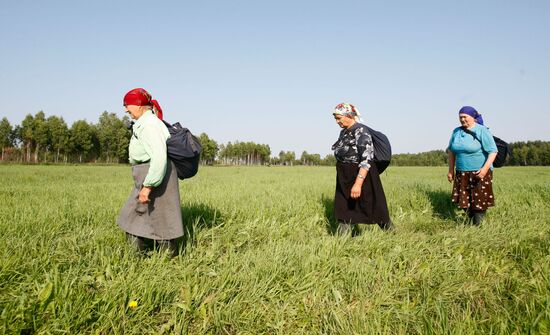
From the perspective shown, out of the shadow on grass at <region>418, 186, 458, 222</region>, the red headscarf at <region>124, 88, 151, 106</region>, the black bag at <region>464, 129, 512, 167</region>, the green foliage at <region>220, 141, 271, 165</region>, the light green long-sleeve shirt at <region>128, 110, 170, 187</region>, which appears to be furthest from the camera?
the green foliage at <region>220, 141, 271, 165</region>

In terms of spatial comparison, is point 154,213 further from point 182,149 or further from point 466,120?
point 466,120

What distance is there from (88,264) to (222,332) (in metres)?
1.41

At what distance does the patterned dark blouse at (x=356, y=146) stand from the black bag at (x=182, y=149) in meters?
1.94

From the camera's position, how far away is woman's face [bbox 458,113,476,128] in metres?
5.05

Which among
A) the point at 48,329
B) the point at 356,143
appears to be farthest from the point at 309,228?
the point at 48,329

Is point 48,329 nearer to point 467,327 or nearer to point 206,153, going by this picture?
point 467,327

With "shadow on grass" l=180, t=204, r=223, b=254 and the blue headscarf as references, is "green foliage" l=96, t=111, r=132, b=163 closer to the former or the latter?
"shadow on grass" l=180, t=204, r=223, b=254

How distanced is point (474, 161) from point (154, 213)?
15.8 feet

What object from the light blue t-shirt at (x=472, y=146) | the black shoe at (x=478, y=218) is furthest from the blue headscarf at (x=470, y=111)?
the black shoe at (x=478, y=218)

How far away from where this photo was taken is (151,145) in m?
2.96

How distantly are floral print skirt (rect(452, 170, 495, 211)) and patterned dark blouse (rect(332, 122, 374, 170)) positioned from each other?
219cm

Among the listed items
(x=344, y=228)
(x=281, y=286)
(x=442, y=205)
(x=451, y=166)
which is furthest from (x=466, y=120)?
(x=281, y=286)

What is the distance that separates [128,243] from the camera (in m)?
3.27

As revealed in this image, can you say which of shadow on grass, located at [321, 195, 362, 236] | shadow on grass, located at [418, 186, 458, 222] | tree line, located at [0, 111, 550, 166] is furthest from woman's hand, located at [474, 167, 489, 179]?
tree line, located at [0, 111, 550, 166]
